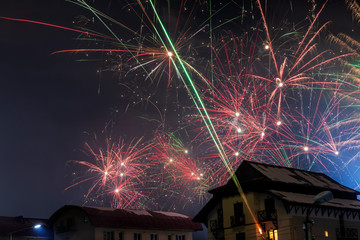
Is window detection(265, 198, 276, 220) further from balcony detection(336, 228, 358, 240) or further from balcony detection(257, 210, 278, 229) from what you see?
balcony detection(336, 228, 358, 240)

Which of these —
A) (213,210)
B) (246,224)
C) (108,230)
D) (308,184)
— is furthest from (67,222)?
(308,184)

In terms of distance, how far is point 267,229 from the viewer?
47875 millimetres

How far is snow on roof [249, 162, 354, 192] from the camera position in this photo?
5222 cm

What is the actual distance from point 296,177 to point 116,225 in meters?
24.8

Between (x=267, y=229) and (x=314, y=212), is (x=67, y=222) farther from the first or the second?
(x=314, y=212)

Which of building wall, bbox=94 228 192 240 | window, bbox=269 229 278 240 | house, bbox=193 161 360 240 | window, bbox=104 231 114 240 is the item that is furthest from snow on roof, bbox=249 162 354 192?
window, bbox=104 231 114 240

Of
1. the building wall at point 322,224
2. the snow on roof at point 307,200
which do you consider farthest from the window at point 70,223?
the building wall at point 322,224

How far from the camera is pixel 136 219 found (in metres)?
66.5

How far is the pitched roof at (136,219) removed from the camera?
206 ft

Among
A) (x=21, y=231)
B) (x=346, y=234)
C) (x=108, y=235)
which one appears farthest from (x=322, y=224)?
(x=21, y=231)

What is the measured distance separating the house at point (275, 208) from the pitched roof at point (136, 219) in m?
12.0

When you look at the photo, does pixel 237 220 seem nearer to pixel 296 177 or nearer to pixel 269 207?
pixel 269 207

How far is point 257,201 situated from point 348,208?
31.4 feet

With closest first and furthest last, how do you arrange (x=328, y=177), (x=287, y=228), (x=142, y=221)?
(x=287, y=228) → (x=328, y=177) → (x=142, y=221)
